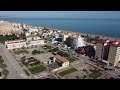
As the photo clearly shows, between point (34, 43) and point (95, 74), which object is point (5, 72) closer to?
point (95, 74)

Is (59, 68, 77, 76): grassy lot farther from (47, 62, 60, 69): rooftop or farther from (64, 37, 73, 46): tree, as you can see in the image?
(64, 37, 73, 46): tree

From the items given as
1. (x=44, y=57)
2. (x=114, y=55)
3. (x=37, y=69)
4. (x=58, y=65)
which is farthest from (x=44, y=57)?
(x=114, y=55)

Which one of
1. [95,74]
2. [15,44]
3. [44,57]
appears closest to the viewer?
[95,74]

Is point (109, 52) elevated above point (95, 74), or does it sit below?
above

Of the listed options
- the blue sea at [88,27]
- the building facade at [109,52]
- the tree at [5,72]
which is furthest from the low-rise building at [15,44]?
the blue sea at [88,27]

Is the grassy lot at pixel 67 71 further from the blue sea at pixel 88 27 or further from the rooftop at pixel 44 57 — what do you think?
the blue sea at pixel 88 27
